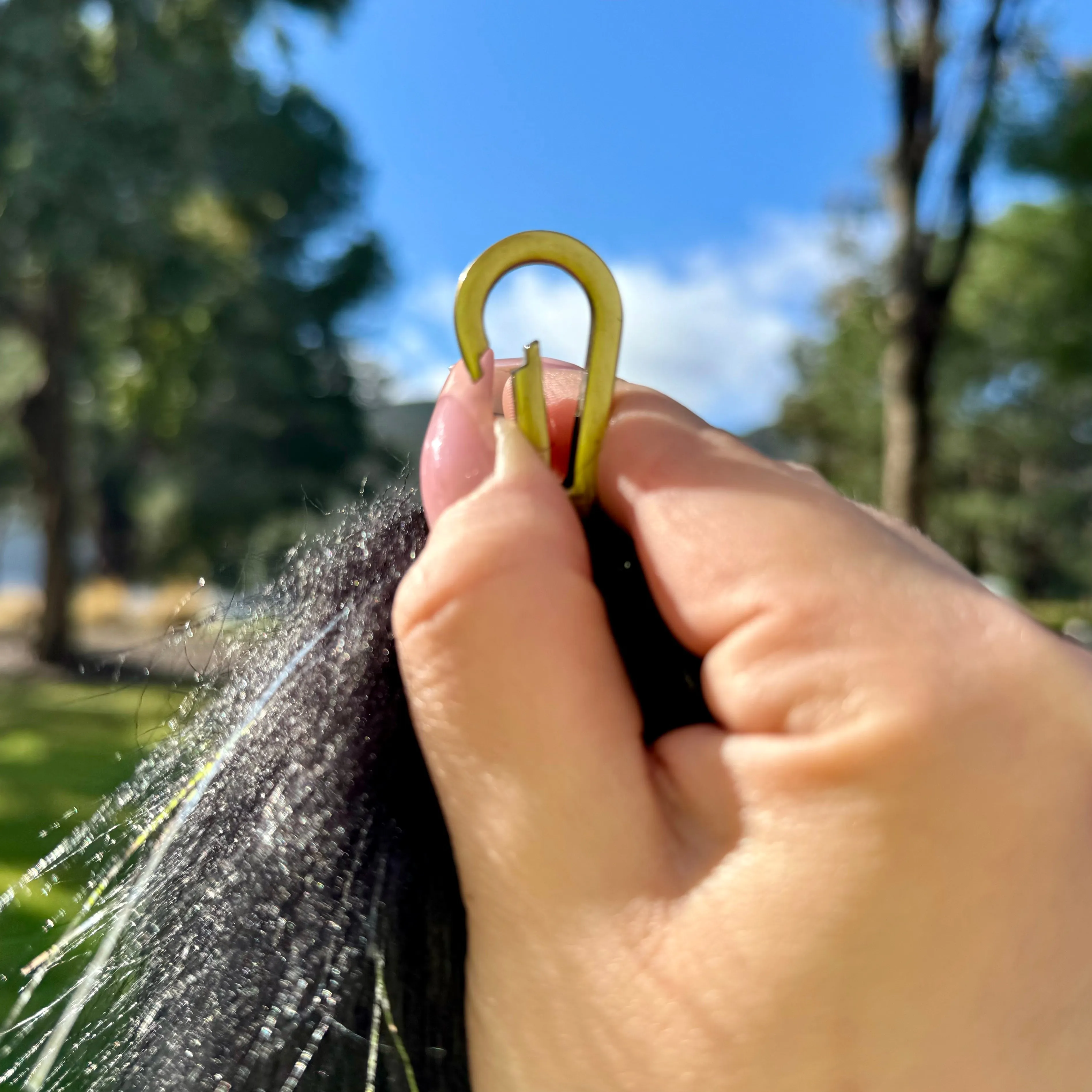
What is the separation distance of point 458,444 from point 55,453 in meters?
8.42

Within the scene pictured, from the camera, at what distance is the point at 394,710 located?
55 centimetres

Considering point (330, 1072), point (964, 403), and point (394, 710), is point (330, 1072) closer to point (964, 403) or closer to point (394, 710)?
point (394, 710)

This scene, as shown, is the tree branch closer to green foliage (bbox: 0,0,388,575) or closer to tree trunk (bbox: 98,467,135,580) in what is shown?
green foliage (bbox: 0,0,388,575)

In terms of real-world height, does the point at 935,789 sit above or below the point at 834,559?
below

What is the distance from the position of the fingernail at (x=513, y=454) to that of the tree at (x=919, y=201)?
5458 mm

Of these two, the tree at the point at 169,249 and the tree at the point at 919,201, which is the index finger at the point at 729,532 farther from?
the tree at the point at 169,249

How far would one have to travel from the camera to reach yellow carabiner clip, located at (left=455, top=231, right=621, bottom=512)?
54cm

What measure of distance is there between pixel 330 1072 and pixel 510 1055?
0.12 meters

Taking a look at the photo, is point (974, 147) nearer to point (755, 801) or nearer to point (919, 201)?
point (919, 201)

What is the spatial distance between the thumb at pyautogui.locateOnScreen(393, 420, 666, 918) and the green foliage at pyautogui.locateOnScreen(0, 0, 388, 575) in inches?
16.7

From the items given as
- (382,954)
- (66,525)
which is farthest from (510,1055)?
(66,525)

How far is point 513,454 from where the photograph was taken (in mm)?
514

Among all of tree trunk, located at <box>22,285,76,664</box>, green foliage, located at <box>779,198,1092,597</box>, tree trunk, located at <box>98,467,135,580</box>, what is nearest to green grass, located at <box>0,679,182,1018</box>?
tree trunk, located at <box>22,285,76,664</box>

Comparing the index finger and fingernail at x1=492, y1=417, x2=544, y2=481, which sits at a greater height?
fingernail at x1=492, y1=417, x2=544, y2=481
